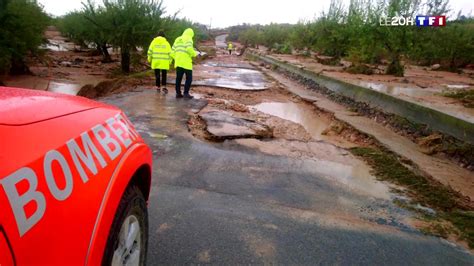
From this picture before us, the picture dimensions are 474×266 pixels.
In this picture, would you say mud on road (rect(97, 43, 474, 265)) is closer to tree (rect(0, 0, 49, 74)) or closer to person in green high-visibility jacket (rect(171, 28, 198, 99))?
person in green high-visibility jacket (rect(171, 28, 198, 99))

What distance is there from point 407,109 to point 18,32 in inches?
596

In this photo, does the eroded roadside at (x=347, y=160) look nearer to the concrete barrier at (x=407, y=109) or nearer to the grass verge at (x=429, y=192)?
the grass verge at (x=429, y=192)

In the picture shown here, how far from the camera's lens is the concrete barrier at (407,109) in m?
6.38

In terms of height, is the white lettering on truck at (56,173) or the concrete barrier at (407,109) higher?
the white lettering on truck at (56,173)

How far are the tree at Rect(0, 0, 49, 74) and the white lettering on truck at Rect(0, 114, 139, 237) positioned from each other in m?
14.5

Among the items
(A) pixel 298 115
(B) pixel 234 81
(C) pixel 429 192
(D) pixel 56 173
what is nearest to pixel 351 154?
(C) pixel 429 192

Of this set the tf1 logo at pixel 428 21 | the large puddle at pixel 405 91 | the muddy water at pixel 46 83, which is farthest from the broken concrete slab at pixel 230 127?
the tf1 logo at pixel 428 21

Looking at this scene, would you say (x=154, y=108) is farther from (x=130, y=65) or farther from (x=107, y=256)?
(x=130, y=65)

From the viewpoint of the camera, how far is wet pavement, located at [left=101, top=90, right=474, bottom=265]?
9.14ft

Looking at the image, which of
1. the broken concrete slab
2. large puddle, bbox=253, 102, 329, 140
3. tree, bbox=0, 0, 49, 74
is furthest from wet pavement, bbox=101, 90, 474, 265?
tree, bbox=0, 0, 49, 74

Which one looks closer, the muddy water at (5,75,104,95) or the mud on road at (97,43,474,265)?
the mud on road at (97,43,474,265)

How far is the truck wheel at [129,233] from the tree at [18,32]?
568 inches

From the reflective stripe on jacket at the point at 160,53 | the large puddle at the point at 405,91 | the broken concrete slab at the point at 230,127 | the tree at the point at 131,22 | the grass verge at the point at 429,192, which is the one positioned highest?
the tree at the point at 131,22

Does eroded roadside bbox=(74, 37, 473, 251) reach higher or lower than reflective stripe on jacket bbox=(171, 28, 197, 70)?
lower
